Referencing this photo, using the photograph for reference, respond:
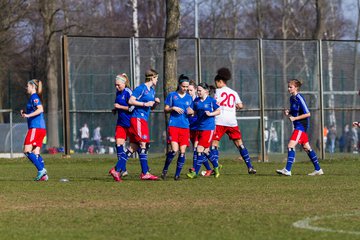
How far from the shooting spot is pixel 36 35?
5953cm

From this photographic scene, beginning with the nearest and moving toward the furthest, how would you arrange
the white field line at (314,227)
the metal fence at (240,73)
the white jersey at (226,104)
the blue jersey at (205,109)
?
the white field line at (314,227), the blue jersey at (205,109), the white jersey at (226,104), the metal fence at (240,73)

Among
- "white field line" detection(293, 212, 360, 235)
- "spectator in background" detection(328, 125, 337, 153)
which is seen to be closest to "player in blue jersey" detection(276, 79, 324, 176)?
"white field line" detection(293, 212, 360, 235)

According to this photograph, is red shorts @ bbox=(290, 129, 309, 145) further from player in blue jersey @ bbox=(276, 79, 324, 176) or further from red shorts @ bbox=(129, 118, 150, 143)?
red shorts @ bbox=(129, 118, 150, 143)

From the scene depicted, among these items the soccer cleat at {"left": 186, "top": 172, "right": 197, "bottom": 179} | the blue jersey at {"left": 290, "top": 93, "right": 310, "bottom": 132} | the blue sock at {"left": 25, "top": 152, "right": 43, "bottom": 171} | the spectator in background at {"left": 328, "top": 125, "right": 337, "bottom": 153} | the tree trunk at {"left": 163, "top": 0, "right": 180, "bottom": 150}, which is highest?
the tree trunk at {"left": 163, "top": 0, "right": 180, "bottom": 150}

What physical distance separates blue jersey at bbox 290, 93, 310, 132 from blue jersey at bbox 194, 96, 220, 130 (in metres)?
1.56

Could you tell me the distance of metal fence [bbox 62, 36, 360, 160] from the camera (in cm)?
3045

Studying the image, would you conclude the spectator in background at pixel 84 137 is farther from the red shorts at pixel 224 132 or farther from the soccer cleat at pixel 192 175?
the soccer cleat at pixel 192 175

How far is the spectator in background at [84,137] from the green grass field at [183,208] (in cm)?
1189

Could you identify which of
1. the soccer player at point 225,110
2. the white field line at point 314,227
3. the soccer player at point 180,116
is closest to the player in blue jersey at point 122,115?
the soccer player at point 180,116

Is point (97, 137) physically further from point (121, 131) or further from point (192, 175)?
point (121, 131)

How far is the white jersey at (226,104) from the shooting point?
20.5 m

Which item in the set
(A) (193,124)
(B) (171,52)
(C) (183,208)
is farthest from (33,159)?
(B) (171,52)

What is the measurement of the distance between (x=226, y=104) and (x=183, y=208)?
7733mm

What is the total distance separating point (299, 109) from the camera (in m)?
19.7
